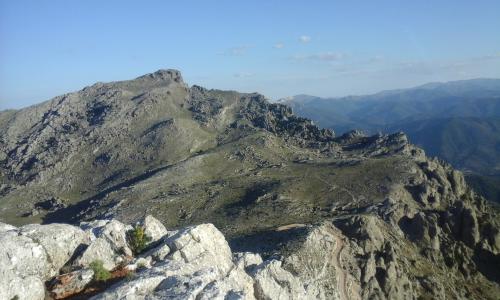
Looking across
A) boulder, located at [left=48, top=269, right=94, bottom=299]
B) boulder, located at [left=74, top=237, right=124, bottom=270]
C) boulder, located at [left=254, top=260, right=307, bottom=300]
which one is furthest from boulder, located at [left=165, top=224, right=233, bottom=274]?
boulder, located at [left=48, top=269, right=94, bottom=299]

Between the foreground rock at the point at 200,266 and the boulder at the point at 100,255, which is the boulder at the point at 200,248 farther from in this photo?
the boulder at the point at 100,255

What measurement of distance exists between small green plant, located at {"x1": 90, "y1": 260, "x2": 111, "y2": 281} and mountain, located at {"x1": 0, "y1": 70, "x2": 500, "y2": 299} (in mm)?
893

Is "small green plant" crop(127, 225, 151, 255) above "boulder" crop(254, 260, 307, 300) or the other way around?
above

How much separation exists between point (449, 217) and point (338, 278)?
135 ft

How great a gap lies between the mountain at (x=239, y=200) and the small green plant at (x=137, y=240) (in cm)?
61

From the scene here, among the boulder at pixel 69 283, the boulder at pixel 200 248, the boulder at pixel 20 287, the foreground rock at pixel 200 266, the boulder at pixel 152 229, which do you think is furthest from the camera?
the boulder at pixel 152 229

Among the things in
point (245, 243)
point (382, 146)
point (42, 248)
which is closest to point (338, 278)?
point (245, 243)

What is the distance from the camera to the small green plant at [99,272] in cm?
3184

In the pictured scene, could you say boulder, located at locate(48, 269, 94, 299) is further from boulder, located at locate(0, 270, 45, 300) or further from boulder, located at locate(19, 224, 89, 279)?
boulder, located at locate(19, 224, 89, 279)

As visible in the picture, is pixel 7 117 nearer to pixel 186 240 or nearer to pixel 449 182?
pixel 449 182

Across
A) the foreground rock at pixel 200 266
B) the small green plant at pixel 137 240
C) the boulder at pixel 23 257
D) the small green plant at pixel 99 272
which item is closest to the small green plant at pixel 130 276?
the foreground rock at pixel 200 266

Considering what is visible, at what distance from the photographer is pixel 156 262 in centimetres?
3569

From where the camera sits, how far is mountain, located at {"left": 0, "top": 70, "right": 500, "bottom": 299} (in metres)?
38.2

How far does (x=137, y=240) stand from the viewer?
39.1m
